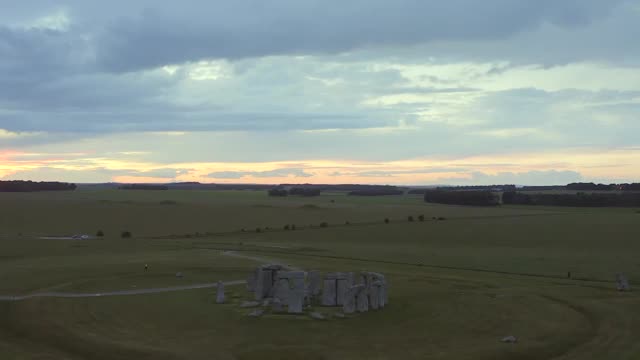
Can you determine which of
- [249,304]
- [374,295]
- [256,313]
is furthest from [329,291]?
[256,313]

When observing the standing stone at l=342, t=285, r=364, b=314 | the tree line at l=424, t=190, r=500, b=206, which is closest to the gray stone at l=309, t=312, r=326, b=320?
the standing stone at l=342, t=285, r=364, b=314

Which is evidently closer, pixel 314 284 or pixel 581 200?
pixel 314 284

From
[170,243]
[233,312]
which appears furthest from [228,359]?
[170,243]

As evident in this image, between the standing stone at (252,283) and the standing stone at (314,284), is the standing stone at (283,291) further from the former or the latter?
the standing stone at (252,283)

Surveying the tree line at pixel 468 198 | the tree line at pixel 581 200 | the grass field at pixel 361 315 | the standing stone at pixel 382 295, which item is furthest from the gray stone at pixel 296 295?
the tree line at pixel 468 198

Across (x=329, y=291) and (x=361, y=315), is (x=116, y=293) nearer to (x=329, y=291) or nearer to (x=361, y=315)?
(x=329, y=291)

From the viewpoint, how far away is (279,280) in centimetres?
3198

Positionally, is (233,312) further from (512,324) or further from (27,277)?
(27,277)

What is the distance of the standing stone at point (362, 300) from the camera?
31734 millimetres

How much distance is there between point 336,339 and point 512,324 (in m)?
8.01

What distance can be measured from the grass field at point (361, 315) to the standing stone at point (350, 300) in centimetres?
86

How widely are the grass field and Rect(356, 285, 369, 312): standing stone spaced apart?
2.21ft

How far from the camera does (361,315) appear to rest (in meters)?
30.9

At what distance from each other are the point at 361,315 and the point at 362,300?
101cm
